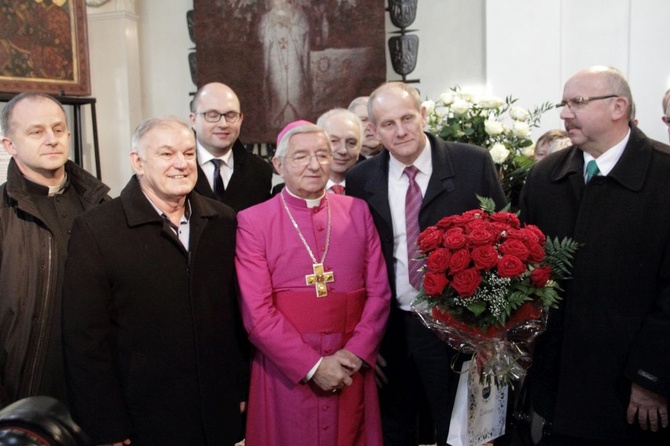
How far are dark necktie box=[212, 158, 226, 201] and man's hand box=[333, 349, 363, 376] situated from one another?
1219mm

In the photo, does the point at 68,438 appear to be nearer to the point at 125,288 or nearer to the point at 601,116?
the point at 125,288

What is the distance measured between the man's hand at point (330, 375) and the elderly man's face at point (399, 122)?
0.97 metres

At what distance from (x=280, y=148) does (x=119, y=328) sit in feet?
3.23

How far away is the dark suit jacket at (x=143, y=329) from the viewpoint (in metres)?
2.26

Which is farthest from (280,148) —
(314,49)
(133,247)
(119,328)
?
(314,49)

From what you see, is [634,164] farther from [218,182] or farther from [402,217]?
[218,182]

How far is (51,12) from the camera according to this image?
633 cm

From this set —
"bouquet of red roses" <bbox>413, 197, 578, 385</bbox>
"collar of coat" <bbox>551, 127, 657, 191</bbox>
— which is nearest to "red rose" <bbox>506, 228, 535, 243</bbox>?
"bouquet of red roses" <bbox>413, 197, 578, 385</bbox>

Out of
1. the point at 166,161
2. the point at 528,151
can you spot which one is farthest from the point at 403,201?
the point at 528,151

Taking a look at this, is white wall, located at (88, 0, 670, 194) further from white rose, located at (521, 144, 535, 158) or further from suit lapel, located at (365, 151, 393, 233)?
suit lapel, located at (365, 151, 393, 233)

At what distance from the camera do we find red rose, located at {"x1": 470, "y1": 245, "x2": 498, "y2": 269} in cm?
208

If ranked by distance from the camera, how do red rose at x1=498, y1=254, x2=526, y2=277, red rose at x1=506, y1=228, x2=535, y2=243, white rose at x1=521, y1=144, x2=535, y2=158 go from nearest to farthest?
red rose at x1=498, y1=254, x2=526, y2=277 < red rose at x1=506, y1=228, x2=535, y2=243 < white rose at x1=521, y1=144, x2=535, y2=158

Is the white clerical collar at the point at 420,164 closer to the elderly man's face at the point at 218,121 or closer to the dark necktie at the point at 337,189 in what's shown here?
the dark necktie at the point at 337,189

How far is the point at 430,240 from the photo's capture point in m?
2.24
